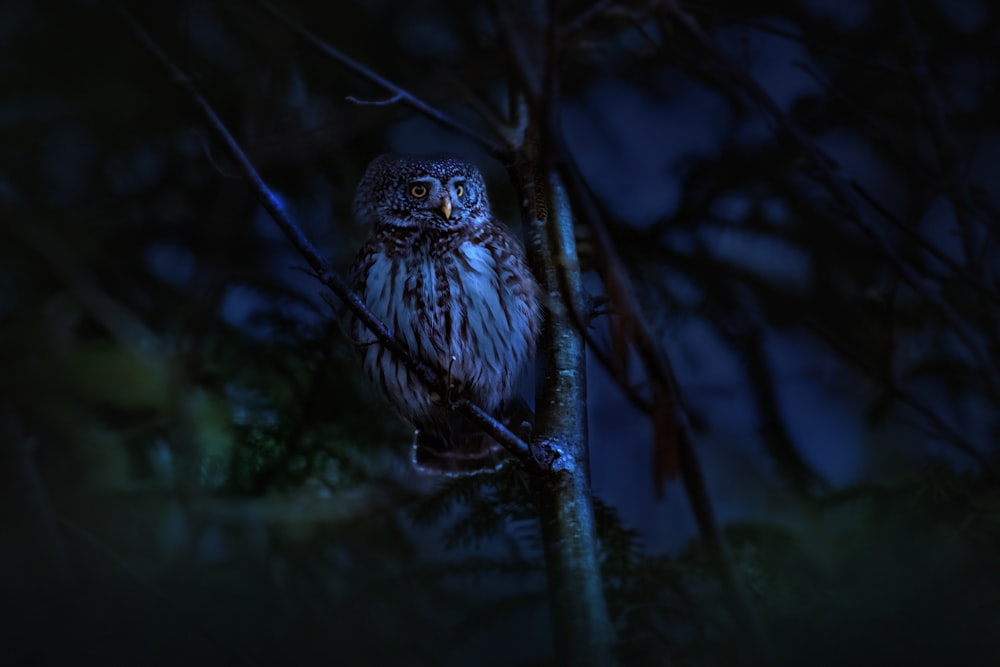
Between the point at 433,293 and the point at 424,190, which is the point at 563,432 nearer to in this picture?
the point at 433,293

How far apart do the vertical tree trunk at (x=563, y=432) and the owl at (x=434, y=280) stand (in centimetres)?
28

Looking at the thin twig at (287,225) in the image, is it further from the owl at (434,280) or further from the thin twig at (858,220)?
the thin twig at (858,220)

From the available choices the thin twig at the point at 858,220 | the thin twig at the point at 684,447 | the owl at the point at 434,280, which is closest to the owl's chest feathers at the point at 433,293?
the owl at the point at 434,280

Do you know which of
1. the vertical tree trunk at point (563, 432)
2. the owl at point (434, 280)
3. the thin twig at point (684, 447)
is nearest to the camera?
the thin twig at point (684, 447)

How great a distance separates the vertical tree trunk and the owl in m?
0.28

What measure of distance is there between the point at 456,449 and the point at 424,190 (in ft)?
2.14

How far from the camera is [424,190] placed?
2.09m

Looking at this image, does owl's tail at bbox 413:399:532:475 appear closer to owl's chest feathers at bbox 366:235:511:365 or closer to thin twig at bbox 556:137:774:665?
owl's chest feathers at bbox 366:235:511:365

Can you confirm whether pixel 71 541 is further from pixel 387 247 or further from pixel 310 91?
pixel 310 91

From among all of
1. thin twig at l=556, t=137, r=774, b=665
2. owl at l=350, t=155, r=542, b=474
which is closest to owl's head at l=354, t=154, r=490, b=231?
owl at l=350, t=155, r=542, b=474

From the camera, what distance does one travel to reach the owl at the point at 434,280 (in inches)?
80.7

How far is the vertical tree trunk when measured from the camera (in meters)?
1.54

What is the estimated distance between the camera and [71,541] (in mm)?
1619

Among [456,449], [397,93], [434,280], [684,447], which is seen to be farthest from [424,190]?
[684,447]
